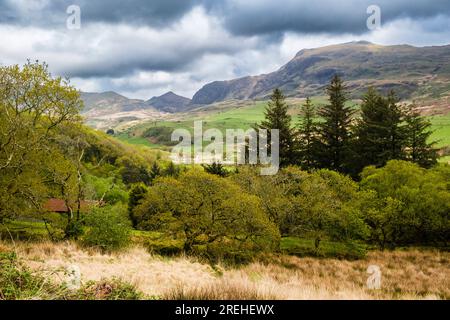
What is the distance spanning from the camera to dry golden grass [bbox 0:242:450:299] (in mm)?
9109

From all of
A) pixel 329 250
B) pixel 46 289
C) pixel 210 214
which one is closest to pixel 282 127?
pixel 329 250

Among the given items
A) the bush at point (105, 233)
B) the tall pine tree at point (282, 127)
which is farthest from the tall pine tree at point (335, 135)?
the bush at point (105, 233)

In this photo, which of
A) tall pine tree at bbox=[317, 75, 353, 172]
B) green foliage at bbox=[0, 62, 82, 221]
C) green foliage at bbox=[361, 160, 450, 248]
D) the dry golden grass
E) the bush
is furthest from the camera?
tall pine tree at bbox=[317, 75, 353, 172]

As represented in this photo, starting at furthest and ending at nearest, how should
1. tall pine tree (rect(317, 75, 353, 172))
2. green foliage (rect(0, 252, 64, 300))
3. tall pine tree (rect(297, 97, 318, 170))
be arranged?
tall pine tree (rect(297, 97, 318, 170)), tall pine tree (rect(317, 75, 353, 172)), green foliage (rect(0, 252, 64, 300))

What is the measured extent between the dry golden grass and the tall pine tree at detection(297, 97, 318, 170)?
79.5 feet

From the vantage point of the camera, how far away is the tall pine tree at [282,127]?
60.0 metres

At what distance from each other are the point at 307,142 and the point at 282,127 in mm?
4799

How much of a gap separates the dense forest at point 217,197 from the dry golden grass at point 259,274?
11.5ft

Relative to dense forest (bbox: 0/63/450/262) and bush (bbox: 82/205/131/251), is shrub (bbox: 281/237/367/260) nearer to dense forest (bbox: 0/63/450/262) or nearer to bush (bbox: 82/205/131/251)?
dense forest (bbox: 0/63/450/262)

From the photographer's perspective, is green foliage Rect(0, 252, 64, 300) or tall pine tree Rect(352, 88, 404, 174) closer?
green foliage Rect(0, 252, 64, 300)

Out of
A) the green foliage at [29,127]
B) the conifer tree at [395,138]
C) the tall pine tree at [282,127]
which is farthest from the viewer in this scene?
the tall pine tree at [282,127]

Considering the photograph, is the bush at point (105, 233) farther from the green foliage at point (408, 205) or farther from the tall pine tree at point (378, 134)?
the tall pine tree at point (378, 134)

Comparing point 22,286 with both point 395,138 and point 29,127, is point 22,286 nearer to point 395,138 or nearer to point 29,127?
point 29,127

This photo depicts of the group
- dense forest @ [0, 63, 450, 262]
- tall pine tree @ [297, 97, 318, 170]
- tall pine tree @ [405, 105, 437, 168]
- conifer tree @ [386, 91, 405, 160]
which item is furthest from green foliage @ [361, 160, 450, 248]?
tall pine tree @ [297, 97, 318, 170]
